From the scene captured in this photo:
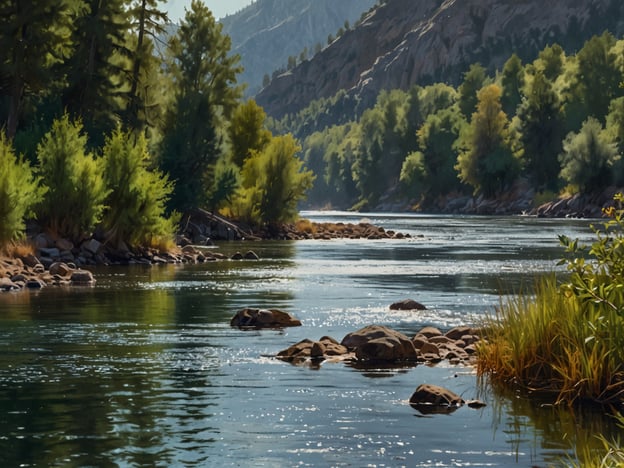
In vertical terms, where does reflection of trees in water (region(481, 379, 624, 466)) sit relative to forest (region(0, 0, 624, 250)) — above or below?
below

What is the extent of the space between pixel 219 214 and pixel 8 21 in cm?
3695

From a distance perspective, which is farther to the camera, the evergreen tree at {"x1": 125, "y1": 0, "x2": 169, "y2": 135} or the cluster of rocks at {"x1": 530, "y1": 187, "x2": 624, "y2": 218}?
the cluster of rocks at {"x1": 530, "y1": 187, "x2": 624, "y2": 218}

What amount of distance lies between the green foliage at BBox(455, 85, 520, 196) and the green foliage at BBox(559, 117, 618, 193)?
27.7 metres

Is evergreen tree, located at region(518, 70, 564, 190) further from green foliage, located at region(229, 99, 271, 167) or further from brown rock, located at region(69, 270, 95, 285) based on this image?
brown rock, located at region(69, 270, 95, 285)

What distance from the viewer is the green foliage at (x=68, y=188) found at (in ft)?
190

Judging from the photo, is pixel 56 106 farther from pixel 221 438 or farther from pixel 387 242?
pixel 221 438

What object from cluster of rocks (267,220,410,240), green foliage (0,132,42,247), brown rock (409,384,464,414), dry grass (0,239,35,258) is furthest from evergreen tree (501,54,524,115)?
brown rock (409,384,464,414)

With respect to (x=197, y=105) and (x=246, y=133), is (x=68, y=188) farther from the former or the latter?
(x=246, y=133)

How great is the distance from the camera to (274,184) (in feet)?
342

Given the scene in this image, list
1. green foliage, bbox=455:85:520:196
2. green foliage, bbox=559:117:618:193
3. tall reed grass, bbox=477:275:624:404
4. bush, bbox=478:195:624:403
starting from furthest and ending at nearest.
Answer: green foliage, bbox=455:85:520:196 → green foliage, bbox=559:117:618:193 → tall reed grass, bbox=477:275:624:404 → bush, bbox=478:195:624:403

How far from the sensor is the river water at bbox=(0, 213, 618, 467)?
16.5m

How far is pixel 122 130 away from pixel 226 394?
62.4 metres

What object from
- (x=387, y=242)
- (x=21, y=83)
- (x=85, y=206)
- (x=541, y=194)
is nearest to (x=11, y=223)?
(x=85, y=206)

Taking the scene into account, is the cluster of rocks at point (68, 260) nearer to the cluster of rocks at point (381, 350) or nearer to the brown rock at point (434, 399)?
the cluster of rocks at point (381, 350)
